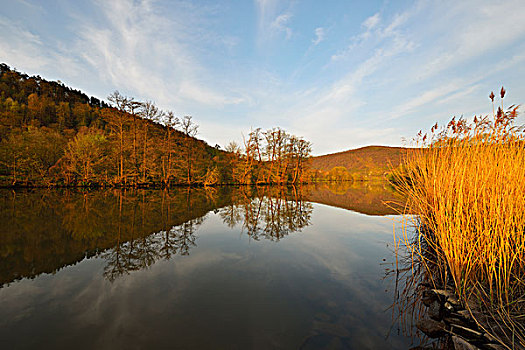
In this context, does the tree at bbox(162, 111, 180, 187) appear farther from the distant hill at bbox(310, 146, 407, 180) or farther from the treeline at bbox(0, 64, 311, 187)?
the distant hill at bbox(310, 146, 407, 180)

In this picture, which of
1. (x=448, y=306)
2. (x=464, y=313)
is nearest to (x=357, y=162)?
(x=448, y=306)

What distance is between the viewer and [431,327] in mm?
1795

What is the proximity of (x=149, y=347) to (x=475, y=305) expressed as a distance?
9.24 ft

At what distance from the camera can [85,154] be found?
15078mm

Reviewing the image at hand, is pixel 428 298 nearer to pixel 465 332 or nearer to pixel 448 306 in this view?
pixel 448 306

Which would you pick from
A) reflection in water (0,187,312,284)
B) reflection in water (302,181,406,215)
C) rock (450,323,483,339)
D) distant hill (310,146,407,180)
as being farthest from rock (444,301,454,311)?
distant hill (310,146,407,180)

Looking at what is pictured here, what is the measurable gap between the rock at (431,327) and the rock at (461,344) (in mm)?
137

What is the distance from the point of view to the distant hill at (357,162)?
54.7 metres

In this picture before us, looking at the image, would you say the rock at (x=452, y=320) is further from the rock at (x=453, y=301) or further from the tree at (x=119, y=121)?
the tree at (x=119, y=121)

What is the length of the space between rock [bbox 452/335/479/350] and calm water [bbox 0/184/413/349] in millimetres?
328

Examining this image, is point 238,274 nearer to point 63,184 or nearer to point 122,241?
point 122,241

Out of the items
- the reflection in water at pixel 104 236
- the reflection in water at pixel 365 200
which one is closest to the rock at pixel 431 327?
the reflection in water at pixel 365 200

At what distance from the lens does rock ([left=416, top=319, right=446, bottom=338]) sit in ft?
5.62

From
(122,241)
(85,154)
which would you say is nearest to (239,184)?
(85,154)
